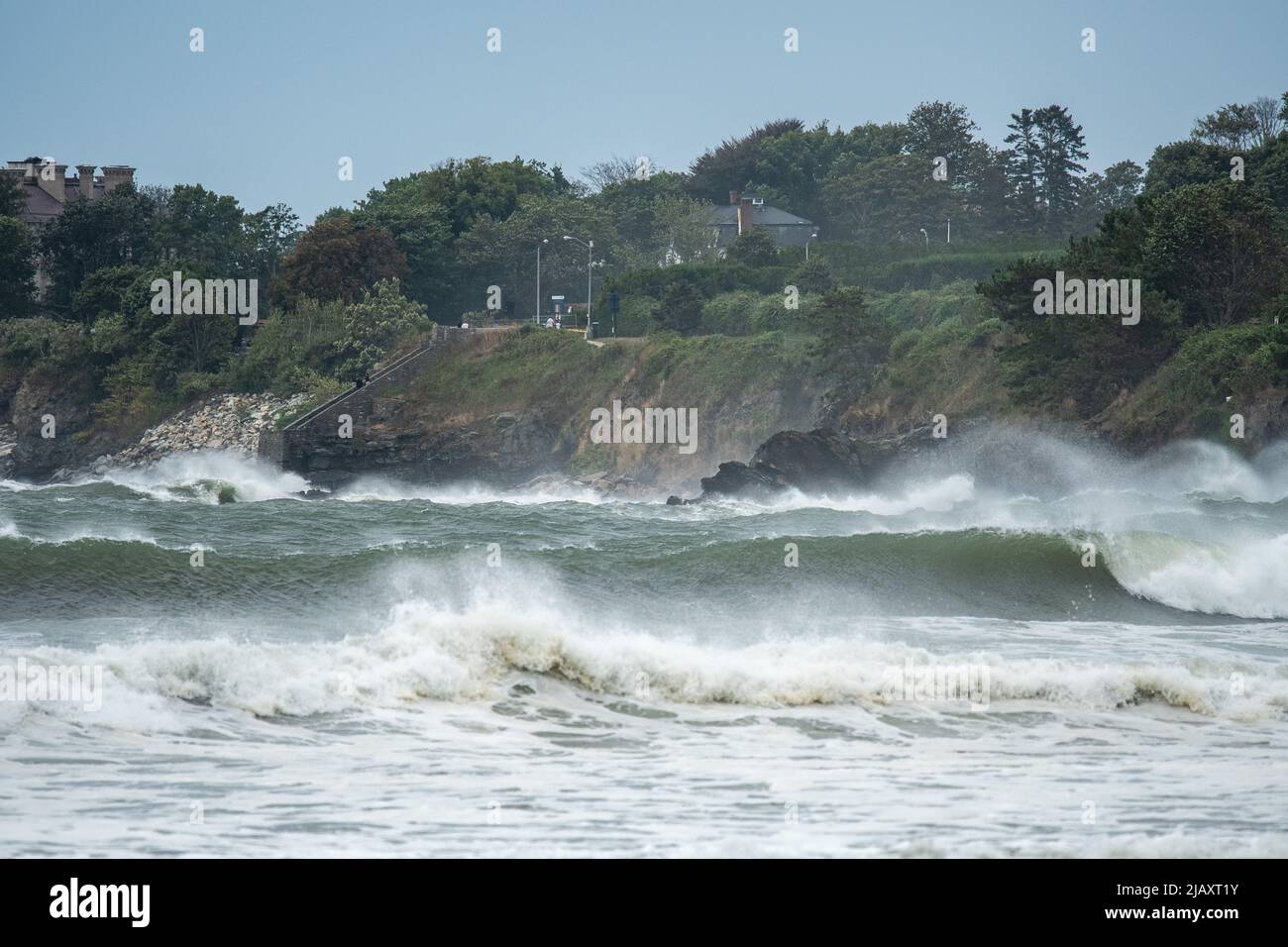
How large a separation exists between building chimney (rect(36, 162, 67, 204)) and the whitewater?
7419cm

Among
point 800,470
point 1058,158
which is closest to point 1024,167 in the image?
point 1058,158

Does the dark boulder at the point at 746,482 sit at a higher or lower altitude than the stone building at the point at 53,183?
lower

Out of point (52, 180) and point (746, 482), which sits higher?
point (52, 180)

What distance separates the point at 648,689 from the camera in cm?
1744

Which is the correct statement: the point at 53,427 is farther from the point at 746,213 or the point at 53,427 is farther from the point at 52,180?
the point at 746,213

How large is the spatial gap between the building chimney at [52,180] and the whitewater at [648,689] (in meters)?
74.2

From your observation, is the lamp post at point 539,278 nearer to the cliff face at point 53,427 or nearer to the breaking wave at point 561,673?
the cliff face at point 53,427

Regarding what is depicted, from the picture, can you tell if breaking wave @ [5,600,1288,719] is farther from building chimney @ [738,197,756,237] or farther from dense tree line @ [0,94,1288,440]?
building chimney @ [738,197,756,237]

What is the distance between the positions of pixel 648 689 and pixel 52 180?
92839mm

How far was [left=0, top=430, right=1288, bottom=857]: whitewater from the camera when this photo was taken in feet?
38.8

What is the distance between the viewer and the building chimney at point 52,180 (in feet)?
325

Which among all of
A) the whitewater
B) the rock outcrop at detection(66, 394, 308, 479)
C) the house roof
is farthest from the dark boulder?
the house roof

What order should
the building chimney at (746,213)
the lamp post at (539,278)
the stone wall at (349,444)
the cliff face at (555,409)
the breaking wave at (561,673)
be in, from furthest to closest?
the building chimney at (746,213) → the lamp post at (539,278) → the stone wall at (349,444) → the cliff face at (555,409) → the breaking wave at (561,673)

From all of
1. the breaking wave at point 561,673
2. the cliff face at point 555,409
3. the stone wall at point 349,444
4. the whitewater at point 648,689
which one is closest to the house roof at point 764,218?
the cliff face at point 555,409
